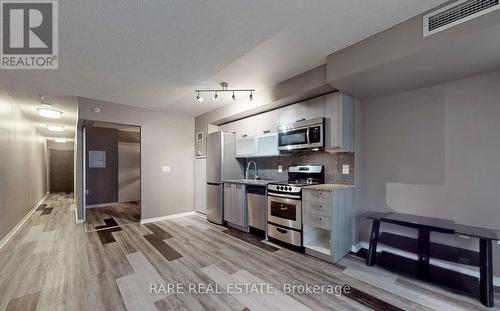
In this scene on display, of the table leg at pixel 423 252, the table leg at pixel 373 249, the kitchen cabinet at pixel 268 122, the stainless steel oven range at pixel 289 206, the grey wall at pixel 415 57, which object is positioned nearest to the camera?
the grey wall at pixel 415 57

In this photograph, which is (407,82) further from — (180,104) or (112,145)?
(112,145)

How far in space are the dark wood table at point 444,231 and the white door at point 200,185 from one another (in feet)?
11.7

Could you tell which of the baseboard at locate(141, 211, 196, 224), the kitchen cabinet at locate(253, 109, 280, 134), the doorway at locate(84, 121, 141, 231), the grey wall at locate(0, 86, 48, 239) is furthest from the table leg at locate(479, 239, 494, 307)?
the doorway at locate(84, 121, 141, 231)

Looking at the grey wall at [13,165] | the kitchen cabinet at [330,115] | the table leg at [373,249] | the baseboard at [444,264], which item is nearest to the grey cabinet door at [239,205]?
the kitchen cabinet at [330,115]

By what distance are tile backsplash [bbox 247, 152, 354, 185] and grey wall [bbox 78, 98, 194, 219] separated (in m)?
2.08

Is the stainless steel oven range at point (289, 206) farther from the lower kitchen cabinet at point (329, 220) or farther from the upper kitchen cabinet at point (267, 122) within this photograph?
the upper kitchen cabinet at point (267, 122)

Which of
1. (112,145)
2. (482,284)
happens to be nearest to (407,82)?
(482,284)

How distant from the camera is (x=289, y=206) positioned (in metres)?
3.02

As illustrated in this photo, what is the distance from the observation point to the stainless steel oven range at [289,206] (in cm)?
292

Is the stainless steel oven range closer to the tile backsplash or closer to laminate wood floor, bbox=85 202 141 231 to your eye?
the tile backsplash

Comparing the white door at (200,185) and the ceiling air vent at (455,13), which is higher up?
the ceiling air vent at (455,13)

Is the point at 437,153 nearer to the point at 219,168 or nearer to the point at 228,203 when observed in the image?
the point at 228,203

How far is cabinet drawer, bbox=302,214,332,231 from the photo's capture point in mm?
2600

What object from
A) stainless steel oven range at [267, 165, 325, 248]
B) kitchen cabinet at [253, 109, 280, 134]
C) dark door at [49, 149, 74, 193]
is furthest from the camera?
dark door at [49, 149, 74, 193]
